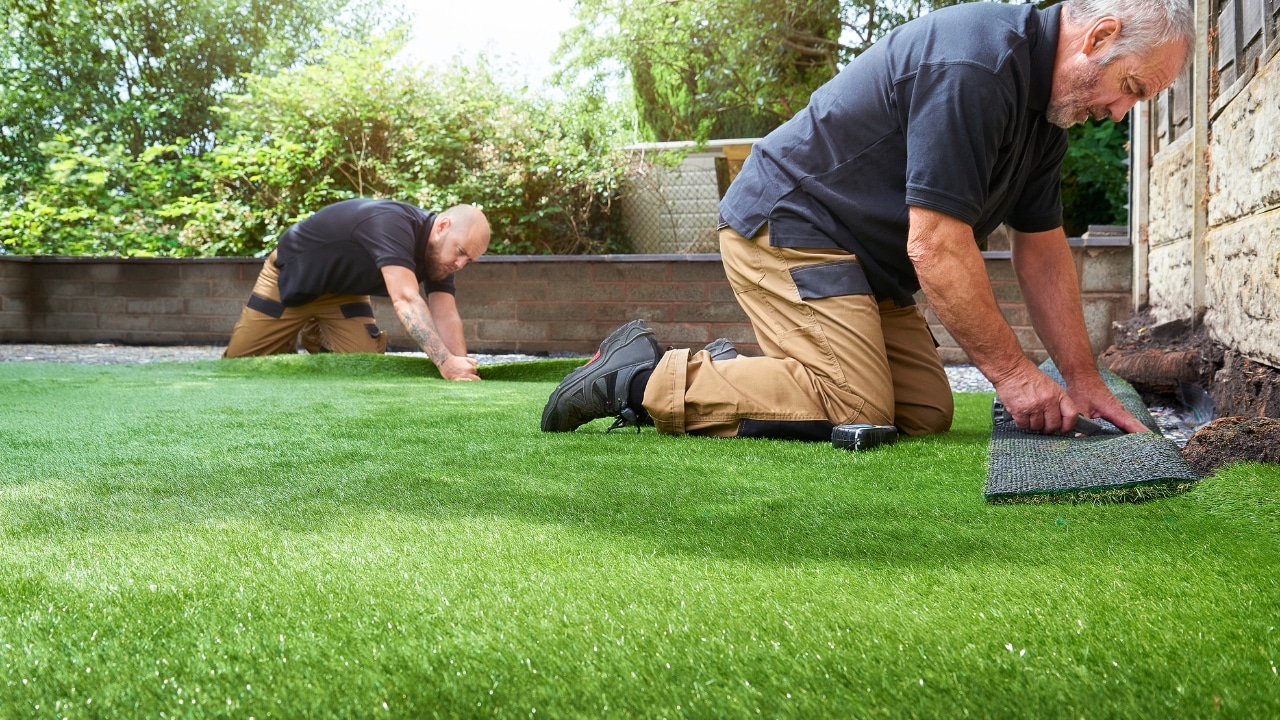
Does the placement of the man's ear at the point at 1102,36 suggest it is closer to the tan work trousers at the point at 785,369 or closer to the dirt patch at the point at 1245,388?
the tan work trousers at the point at 785,369

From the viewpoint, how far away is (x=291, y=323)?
15.8 ft

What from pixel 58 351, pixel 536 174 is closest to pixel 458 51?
pixel 536 174

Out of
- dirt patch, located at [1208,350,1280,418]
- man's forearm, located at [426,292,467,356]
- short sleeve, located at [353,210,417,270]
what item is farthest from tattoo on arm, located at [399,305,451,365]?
dirt patch, located at [1208,350,1280,418]

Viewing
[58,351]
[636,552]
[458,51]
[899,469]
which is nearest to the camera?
[636,552]

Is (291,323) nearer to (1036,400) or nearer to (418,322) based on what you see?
(418,322)

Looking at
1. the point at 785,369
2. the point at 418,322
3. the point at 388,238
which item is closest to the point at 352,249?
the point at 388,238

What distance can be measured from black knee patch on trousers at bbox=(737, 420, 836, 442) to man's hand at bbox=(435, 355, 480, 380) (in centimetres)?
207

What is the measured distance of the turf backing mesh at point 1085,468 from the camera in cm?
143

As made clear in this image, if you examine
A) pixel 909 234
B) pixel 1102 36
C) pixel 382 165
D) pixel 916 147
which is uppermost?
pixel 382 165

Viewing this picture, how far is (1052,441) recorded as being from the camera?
1.91 m

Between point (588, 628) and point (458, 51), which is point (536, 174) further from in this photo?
point (588, 628)

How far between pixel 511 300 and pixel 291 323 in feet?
6.29

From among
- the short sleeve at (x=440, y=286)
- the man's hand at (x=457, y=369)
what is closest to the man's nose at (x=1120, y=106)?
the man's hand at (x=457, y=369)

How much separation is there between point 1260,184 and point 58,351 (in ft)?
23.8
